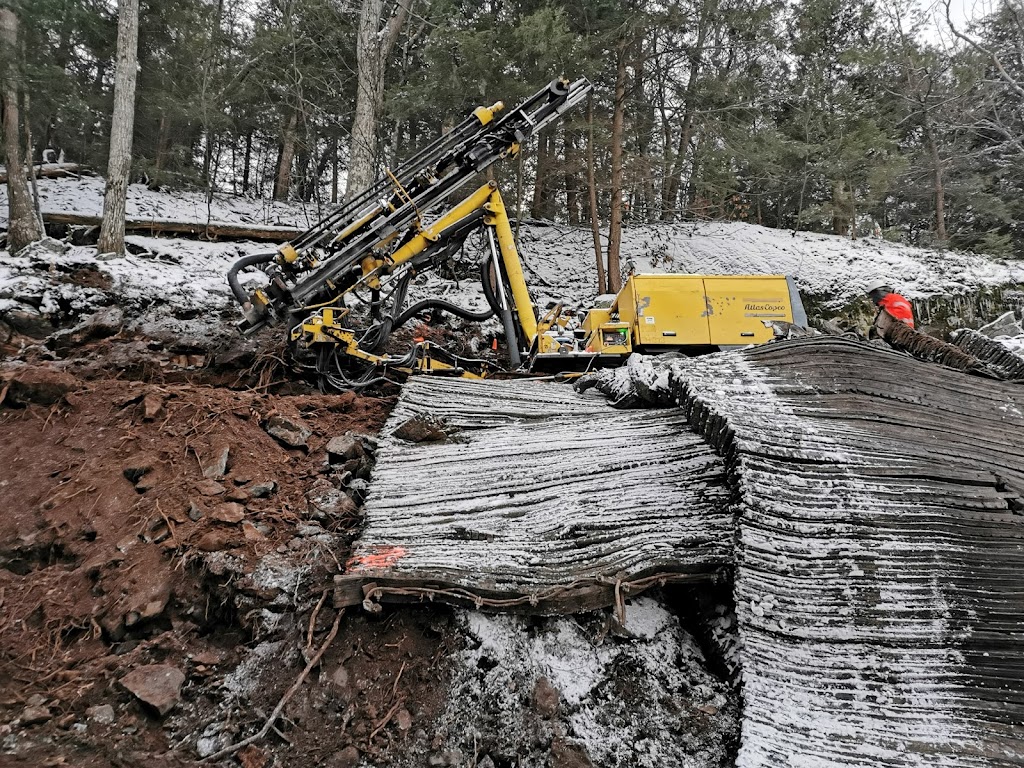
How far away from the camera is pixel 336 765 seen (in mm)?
2086

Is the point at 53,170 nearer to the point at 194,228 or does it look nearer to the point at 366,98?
the point at 194,228

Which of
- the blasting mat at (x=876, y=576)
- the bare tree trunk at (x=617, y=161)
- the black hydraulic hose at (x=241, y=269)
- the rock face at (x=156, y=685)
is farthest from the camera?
the bare tree trunk at (x=617, y=161)

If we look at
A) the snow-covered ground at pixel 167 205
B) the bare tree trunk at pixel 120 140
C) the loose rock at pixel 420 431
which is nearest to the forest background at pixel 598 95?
the snow-covered ground at pixel 167 205

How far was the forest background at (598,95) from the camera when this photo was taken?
38.5 feet

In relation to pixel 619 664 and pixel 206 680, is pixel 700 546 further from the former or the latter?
pixel 206 680

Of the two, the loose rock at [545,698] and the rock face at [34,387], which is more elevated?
the rock face at [34,387]

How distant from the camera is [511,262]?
7031mm

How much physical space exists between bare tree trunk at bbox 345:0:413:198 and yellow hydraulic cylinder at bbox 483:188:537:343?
3.97 m

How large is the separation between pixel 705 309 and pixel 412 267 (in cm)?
407

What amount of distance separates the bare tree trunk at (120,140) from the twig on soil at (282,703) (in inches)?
386

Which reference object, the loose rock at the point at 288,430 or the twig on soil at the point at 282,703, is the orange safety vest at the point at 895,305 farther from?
the twig on soil at the point at 282,703

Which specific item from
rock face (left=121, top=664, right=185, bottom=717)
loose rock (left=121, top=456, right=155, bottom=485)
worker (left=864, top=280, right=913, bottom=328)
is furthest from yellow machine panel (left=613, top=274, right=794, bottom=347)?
rock face (left=121, top=664, right=185, bottom=717)

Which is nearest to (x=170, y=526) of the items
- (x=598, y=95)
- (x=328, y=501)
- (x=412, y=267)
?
(x=328, y=501)

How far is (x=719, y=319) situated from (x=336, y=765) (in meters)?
7.24
